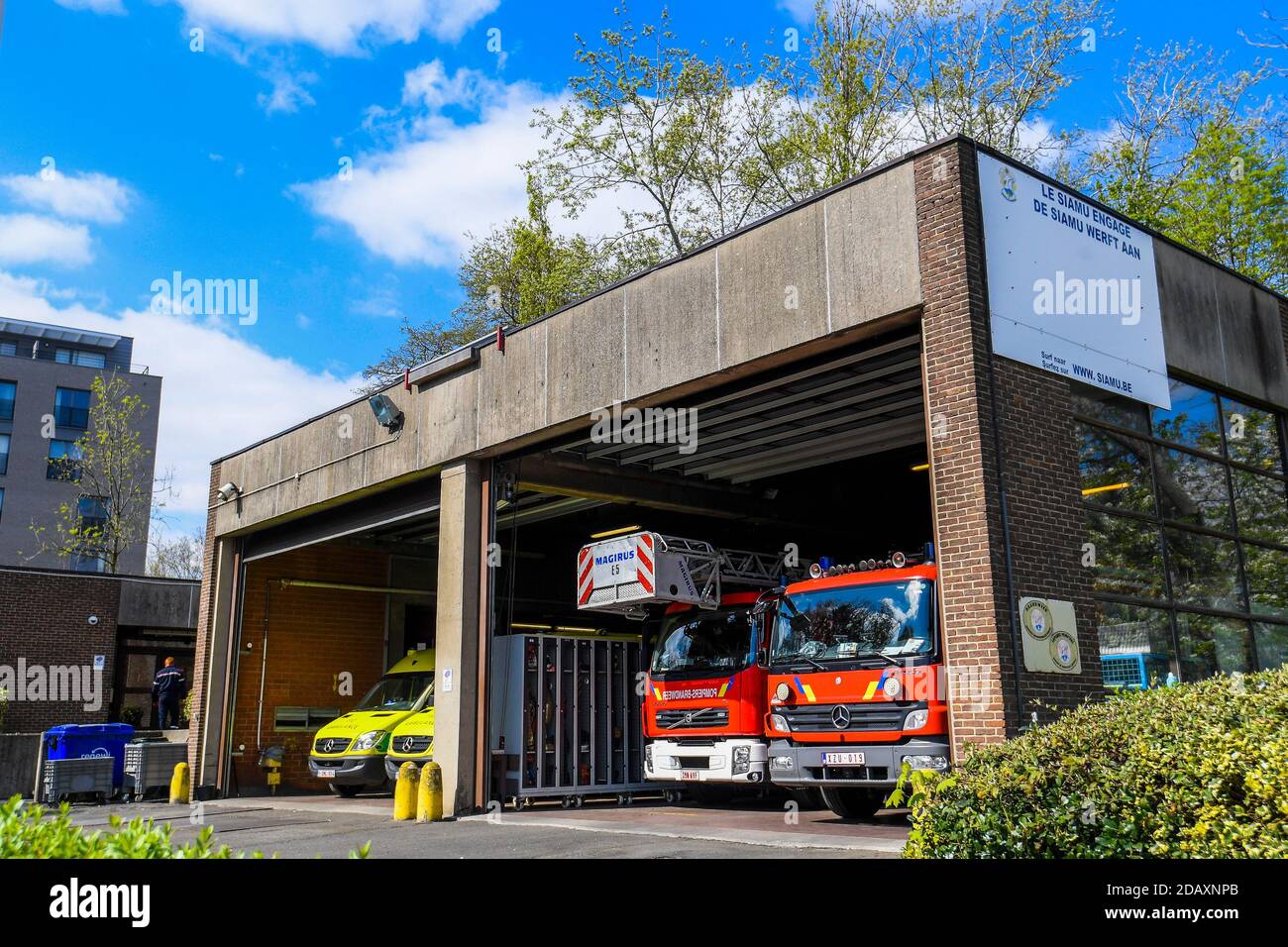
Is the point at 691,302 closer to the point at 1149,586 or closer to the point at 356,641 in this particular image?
the point at 1149,586

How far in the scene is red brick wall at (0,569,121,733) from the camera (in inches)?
1001

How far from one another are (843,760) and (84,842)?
861 centimetres

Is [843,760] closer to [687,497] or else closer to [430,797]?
[430,797]

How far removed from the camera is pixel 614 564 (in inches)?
591

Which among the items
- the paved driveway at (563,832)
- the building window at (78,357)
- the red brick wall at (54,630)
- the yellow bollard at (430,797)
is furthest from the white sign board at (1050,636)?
the building window at (78,357)

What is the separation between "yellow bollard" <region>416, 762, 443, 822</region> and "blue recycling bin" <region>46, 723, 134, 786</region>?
902 centimetres

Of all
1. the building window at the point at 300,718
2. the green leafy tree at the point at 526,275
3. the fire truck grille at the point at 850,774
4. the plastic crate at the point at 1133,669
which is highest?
the green leafy tree at the point at 526,275

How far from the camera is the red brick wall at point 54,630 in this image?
83.5 feet

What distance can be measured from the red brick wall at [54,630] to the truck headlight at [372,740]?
11.1 m

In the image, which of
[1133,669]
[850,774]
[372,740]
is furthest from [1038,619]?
[372,740]

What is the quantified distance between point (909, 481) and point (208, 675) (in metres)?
14.7

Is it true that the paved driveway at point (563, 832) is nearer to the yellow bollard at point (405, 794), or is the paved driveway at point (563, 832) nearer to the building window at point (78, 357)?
the yellow bollard at point (405, 794)
